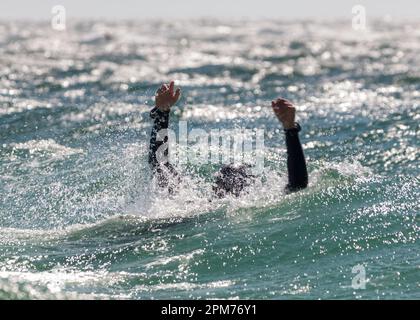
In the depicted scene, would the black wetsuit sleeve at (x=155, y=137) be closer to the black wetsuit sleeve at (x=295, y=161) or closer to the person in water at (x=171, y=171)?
the person in water at (x=171, y=171)

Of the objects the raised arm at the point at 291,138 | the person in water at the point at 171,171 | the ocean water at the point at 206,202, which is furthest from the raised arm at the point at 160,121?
the raised arm at the point at 291,138

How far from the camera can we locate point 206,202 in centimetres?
977

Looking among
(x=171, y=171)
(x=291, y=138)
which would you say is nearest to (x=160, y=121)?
(x=171, y=171)

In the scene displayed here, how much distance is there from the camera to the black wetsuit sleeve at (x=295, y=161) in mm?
8641

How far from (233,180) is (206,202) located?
533mm

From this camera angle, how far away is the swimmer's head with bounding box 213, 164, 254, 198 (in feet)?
30.9

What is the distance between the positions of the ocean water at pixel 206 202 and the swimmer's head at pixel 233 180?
182 mm

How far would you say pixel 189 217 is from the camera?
9391 mm

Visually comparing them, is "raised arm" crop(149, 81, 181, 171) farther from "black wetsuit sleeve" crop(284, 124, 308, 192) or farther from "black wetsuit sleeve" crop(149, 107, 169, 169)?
"black wetsuit sleeve" crop(284, 124, 308, 192)

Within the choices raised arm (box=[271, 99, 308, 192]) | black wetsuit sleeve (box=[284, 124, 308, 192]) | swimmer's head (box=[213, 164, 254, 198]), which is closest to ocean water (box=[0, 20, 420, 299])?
swimmer's head (box=[213, 164, 254, 198])

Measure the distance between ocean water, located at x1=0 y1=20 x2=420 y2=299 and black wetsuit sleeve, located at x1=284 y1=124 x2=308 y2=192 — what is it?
0.44 metres

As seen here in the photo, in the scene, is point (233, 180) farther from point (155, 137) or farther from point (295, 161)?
point (155, 137)

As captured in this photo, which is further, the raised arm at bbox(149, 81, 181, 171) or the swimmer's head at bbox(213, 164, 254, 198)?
the raised arm at bbox(149, 81, 181, 171)
